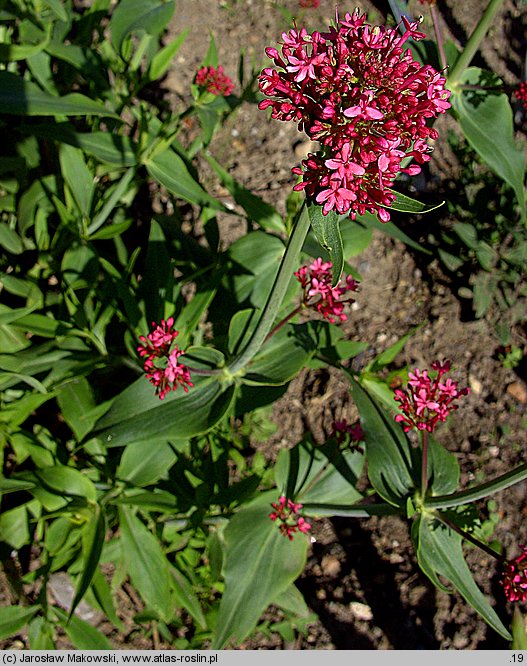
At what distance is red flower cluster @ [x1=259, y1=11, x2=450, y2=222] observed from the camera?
1151mm

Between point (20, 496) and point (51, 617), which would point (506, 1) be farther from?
point (51, 617)

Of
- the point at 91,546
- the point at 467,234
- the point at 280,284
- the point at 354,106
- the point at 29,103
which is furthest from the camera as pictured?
the point at 467,234

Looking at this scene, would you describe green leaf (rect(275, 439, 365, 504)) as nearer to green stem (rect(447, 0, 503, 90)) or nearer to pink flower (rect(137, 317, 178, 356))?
pink flower (rect(137, 317, 178, 356))

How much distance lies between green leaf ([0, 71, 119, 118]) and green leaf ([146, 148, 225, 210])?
401mm

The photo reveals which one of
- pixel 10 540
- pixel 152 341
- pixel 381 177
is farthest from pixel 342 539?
pixel 381 177

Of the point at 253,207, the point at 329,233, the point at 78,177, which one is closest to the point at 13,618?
the point at 78,177

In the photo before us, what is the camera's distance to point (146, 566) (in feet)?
7.33

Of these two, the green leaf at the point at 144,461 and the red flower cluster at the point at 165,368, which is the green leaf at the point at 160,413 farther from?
the green leaf at the point at 144,461

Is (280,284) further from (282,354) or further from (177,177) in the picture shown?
(177,177)

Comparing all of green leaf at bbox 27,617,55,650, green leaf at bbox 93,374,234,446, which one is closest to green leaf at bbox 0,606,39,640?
green leaf at bbox 27,617,55,650

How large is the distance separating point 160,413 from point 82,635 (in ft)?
3.69

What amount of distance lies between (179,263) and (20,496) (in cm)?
136

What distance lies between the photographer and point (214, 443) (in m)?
2.59
